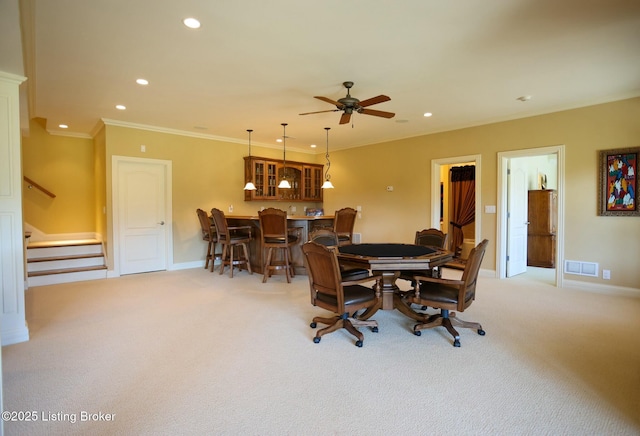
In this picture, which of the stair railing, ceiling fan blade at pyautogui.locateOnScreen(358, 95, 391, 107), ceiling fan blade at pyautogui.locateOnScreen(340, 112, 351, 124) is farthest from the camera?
the stair railing

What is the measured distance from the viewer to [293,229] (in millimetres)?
5555

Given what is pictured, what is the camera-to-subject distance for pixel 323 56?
10.5ft

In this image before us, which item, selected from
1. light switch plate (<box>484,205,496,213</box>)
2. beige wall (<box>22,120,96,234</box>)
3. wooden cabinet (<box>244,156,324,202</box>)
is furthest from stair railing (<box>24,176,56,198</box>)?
light switch plate (<box>484,205,496,213</box>)

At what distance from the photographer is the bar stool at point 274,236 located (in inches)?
203

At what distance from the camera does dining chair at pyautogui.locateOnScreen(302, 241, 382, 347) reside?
276 cm

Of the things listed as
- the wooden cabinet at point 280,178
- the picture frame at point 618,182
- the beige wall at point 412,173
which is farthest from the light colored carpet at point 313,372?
the wooden cabinet at point 280,178

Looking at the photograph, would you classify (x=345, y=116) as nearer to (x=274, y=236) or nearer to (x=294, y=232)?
(x=274, y=236)

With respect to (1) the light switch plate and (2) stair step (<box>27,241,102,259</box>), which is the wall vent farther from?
(2) stair step (<box>27,241,102,259</box>)

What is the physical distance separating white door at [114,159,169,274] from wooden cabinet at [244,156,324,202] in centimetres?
170

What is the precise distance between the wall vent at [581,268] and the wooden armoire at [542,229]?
192 cm

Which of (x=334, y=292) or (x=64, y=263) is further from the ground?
(x=334, y=292)

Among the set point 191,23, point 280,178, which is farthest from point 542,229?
point 191,23

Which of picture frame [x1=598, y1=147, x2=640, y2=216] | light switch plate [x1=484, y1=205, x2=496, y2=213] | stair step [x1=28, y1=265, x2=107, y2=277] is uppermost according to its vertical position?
picture frame [x1=598, y1=147, x2=640, y2=216]

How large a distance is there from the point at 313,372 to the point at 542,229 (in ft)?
20.4
